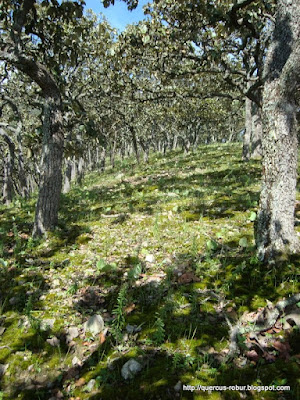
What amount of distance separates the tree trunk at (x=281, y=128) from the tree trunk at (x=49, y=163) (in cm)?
549

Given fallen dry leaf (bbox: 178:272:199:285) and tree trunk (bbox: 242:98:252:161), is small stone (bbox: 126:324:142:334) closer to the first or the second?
fallen dry leaf (bbox: 178:272:199:285)

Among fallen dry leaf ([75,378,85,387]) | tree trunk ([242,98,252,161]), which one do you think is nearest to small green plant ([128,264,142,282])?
fallen dry leaf ([75,378,85,387])

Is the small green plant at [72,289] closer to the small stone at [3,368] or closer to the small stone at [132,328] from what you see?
the small stone at [132,328]

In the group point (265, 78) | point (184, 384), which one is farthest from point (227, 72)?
point (184, 384)

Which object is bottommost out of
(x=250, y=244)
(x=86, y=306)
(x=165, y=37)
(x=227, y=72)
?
(x=86, y=306)

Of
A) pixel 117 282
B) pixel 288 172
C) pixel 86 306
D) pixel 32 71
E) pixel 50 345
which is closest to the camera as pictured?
pixel 50 345

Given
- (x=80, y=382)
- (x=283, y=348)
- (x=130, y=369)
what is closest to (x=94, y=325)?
(x=80, y=382)

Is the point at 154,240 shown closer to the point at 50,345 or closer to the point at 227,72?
the point at 50,345

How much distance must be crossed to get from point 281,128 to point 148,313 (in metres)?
3.71

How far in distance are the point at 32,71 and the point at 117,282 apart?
223 inches

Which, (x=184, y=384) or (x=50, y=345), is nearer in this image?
(x=184, y=384)

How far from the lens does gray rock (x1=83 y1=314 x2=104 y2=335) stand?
4242 mm

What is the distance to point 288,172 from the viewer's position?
4.59m

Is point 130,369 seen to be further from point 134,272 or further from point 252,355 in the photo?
point 134,272
